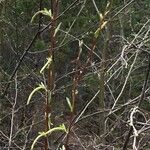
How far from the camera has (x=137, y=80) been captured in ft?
23.8

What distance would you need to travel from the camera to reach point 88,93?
790 centimetres

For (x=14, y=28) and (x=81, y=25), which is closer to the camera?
(x=14, y=28)

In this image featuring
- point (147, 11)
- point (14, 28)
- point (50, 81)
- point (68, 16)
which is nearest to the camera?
point (50, 81)

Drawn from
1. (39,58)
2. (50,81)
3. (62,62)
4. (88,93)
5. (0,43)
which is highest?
(50,81)

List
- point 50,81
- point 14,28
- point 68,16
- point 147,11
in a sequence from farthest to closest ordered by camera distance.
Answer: point 147,11, point 68,16, point 14,28, point 50,81

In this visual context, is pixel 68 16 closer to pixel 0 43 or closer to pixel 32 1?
pixel 32 1

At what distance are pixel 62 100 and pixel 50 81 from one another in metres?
6.46

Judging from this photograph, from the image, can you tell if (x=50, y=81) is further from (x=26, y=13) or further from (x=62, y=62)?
(x=62, y=62)

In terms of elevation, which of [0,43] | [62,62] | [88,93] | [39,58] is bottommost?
[88,93]

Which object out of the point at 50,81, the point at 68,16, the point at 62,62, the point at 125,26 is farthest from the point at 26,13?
the point at 50,81

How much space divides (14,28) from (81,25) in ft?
3.90

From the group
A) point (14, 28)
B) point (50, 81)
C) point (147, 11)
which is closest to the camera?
point (50, 81)

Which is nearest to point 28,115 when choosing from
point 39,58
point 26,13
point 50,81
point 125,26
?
point 39,58

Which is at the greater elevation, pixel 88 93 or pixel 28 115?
pixel 28 115
